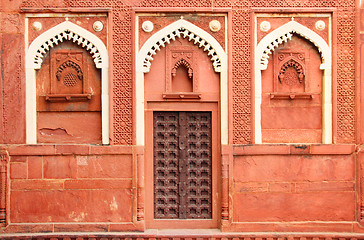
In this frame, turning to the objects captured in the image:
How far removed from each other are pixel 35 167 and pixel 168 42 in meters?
2.84

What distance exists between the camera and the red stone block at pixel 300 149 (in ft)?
18.6

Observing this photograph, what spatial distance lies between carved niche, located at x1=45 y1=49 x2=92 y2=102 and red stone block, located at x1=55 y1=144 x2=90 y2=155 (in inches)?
29.2

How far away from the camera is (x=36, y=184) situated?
5.70 metres

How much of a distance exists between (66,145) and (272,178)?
3.23 meters

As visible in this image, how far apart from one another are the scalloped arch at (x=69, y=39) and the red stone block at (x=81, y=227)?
2.47 metres

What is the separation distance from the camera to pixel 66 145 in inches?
223

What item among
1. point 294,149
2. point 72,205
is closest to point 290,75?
point 294,149

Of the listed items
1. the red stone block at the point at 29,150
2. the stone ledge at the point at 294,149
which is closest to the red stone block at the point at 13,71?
the red stone block at the point at 29,150

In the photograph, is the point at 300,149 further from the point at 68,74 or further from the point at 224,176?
the point at 68,74

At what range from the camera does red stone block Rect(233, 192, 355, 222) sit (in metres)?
5.72

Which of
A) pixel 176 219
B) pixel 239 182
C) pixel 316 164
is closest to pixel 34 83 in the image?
pixel 176 219

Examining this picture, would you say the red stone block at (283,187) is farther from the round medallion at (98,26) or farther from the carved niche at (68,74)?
the round medallion at (98,26)

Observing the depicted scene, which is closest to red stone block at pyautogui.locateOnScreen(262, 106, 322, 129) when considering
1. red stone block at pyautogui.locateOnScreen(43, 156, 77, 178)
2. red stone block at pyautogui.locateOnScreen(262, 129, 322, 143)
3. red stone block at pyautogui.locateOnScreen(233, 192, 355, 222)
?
red stone block at pyautogui.locateOnScreen(262, 129, 322, 143)

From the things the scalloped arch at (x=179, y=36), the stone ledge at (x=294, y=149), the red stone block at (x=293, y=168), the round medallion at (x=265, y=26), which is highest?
the round medallion at (x=265, y=26)
